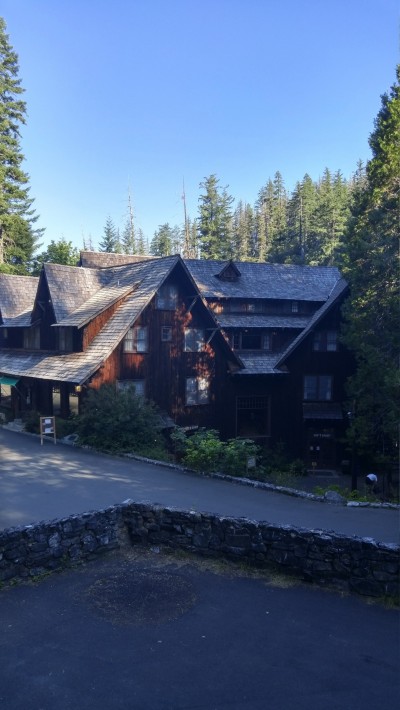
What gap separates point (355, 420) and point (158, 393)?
10093 millimetres

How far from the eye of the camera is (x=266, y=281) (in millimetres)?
35906

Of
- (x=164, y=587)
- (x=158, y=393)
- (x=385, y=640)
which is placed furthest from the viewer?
(x=158, y=393)

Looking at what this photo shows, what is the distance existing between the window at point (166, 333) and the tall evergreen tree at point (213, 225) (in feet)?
151

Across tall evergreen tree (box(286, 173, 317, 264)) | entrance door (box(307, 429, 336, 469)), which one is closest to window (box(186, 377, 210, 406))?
entrance door (box(307, 429, 336, 469))

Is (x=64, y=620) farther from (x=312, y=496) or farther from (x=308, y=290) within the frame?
(x=308, y=290)

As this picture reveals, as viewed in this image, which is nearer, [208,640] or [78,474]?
[208,640]

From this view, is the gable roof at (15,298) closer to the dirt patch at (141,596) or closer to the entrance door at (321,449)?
the entrance door at (321,449)

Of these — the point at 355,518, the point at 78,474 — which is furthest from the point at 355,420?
the point at 78,474

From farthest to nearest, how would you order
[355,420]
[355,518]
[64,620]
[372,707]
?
[355,420] < [355,518] < [64,620] < [372,707]

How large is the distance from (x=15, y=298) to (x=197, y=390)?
15.1 meters

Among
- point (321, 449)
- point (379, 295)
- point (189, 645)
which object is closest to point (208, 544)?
point (189, 645)

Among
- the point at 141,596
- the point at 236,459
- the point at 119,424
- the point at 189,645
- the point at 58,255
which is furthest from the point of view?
the point at 58,255

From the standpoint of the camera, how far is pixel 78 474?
17.3 m

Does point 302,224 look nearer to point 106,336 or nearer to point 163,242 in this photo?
point 163,242
